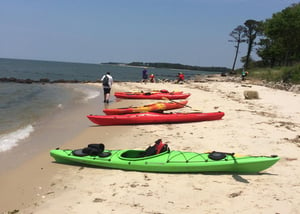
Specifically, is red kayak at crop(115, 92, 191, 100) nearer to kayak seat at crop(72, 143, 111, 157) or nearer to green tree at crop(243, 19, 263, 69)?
kayak seat at crop(72, 143, 111, 157)

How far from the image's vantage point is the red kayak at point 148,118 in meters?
10.9

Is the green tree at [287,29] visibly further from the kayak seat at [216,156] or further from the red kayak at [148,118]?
the kayak seat at [216,156]

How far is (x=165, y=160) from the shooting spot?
20.3ft

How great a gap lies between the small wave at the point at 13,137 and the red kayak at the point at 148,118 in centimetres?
216

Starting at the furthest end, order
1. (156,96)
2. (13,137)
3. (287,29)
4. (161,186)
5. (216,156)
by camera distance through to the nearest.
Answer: (287,29)
(156,96)
(13,137)
(216,156)
(161,186)

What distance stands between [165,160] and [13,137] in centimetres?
551

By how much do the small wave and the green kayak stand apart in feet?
7.33

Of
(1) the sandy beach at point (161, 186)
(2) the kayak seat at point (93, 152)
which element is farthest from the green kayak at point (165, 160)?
(1) the sandy beach at point (161, 186)

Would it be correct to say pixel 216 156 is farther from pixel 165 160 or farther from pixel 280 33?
pixel 280 33

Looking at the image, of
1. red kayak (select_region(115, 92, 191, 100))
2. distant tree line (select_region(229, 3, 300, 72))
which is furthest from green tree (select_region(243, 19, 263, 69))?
red kayak (select_region(115, 92, 191, 100))

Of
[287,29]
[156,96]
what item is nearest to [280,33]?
[287,29]

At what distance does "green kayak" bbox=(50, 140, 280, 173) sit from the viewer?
595 cm

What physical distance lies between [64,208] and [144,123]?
21.7ft

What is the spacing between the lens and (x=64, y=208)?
4.73 meters
